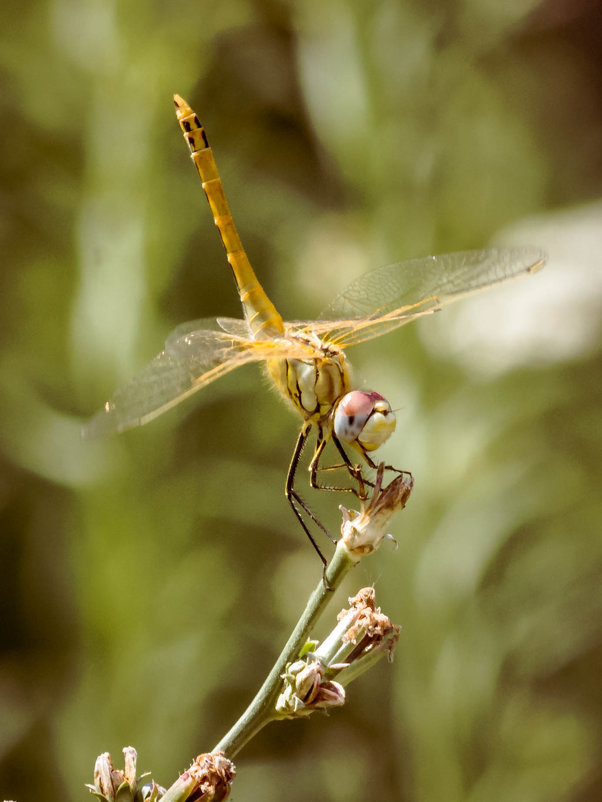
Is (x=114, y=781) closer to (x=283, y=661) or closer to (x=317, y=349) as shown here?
(x=283, y=661)

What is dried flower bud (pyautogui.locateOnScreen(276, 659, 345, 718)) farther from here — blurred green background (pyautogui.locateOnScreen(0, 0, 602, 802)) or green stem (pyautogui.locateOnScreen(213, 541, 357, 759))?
blurred green background (pyautogui.locateOnScreen(0, 0, 602, 802))

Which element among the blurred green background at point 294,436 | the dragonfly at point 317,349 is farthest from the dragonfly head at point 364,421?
the blurred green background at point 294,436

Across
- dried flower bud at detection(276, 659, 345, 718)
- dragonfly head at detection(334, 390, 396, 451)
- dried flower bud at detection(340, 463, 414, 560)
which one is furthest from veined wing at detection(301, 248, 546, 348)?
dried flower bud at detection(276, 659, 345, 718)

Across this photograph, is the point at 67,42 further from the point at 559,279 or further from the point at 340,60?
the point at 559,279

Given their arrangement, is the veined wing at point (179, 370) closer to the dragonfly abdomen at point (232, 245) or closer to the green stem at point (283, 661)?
the dragonfly abdomen at point (232, 245)

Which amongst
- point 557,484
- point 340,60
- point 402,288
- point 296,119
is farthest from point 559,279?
point 296,119

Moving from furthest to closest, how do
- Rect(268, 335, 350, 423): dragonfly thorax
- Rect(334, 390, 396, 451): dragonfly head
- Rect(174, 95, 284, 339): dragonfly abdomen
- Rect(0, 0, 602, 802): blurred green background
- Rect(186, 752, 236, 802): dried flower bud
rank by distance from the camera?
1. Rect(0, 0, 602, 802): blurred green background
2. Rect(174, 95, 284, 339): dragonfly abdomen
3. Rect(268, 335, 350, 423): dragonfly thorax
4. Rect(334, 390, 396, 451): dragonfly head
5. Rect(186, 752, 236, 802): dried flower bud

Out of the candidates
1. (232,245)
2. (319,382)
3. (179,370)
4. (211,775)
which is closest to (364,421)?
(319,382)
